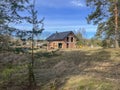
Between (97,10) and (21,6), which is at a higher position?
(97,10)

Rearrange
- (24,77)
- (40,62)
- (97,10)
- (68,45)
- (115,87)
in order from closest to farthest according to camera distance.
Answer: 1. (115,87)
2. (24,77)
3. (40,62)
4. (97,10)
5. (68,45)

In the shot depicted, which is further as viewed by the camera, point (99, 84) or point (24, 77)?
point (24, 77)

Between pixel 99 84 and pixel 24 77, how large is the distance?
361cm

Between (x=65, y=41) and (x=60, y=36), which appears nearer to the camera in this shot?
(x=65, y=41)

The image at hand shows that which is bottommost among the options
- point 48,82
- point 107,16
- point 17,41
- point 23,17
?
point 48,82

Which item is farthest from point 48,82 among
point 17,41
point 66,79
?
point 17,41

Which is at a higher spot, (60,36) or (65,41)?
(60,36)

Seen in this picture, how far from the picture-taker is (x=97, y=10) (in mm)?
29344

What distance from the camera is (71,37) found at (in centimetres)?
4578

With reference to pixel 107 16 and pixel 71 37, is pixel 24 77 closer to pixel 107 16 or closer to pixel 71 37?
pixel 107 16

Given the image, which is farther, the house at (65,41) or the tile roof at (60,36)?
the tile roof at (60,36)

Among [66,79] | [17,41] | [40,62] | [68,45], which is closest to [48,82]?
[66,79]

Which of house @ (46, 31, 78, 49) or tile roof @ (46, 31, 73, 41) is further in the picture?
tile roof @ (46, 31, 73, 41)

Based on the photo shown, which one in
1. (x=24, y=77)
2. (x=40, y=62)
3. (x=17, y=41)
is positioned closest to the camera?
(x=17, y=41)
